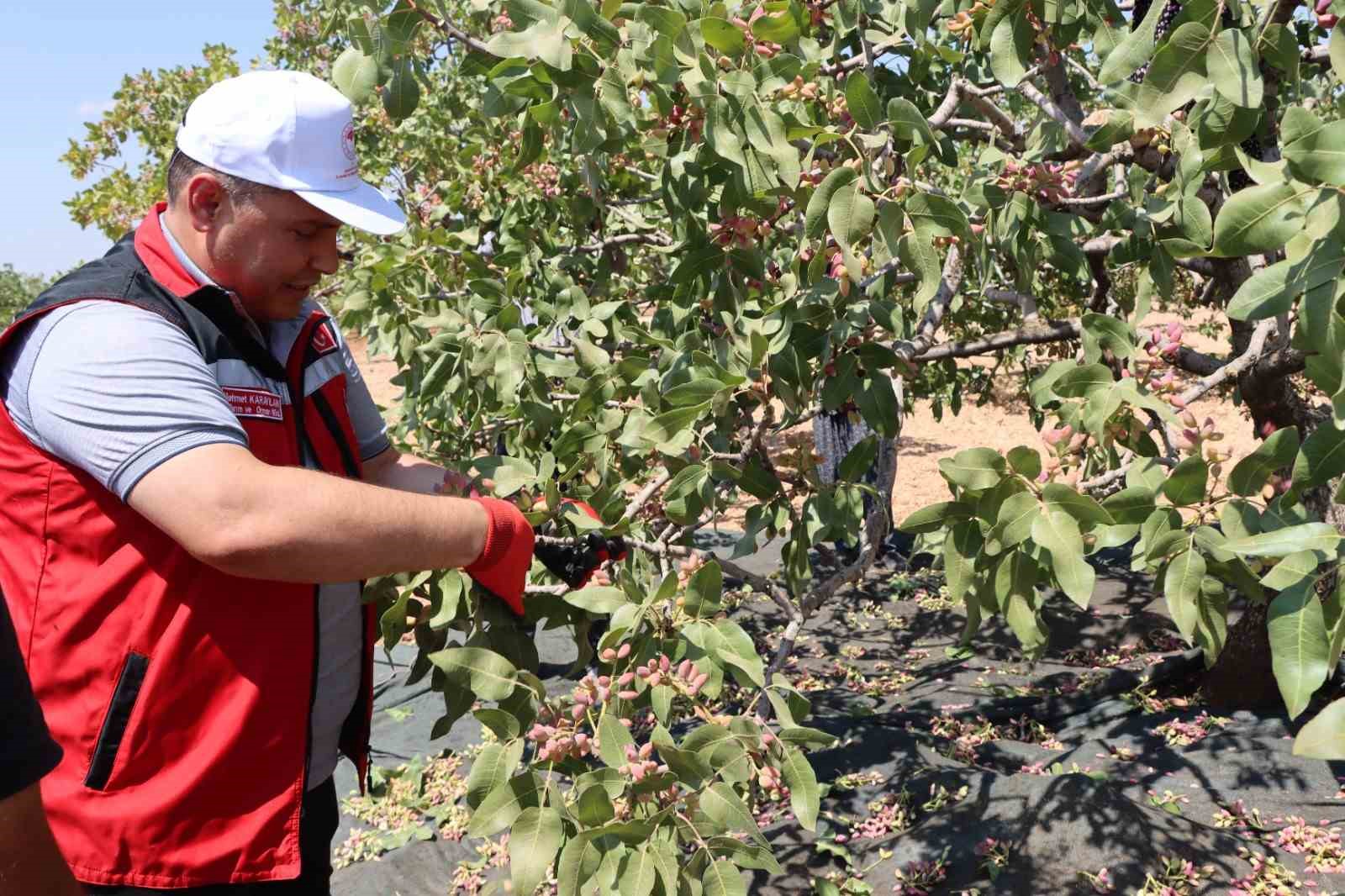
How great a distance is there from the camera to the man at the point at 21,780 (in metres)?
0.85

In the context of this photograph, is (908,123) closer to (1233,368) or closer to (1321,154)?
(1321,154)

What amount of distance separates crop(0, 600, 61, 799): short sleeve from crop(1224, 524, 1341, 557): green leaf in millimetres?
1078

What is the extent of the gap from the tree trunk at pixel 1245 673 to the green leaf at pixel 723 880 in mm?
2760

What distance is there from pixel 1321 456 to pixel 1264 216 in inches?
11.4

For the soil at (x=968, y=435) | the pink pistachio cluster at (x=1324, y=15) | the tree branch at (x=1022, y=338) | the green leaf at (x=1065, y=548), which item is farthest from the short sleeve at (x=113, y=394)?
the soil at (x=968, y=435)

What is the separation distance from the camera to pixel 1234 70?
1156 mm

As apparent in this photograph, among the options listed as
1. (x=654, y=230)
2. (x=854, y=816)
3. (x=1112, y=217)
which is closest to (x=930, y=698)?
(x=854, y=816)

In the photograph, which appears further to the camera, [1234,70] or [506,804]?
[506,804]

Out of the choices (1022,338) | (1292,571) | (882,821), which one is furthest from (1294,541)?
(882,821)

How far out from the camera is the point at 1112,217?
1971 mm

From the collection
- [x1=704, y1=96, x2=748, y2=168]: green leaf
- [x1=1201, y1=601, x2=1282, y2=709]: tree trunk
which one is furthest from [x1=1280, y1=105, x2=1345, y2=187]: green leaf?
[x1=1201, y1=601, x2=1282, y2=709]: tree trunk

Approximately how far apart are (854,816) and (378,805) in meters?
1.72

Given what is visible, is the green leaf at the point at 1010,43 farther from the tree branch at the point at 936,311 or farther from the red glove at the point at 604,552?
the red glove at the point at 604,552

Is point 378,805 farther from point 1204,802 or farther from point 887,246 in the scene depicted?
point 887,246
